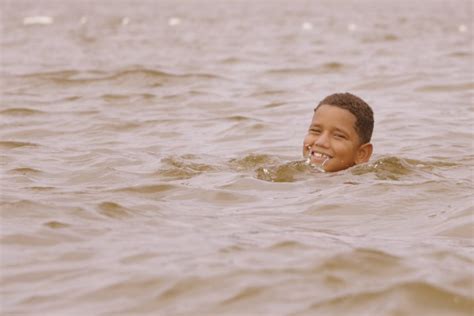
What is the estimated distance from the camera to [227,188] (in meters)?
7.57

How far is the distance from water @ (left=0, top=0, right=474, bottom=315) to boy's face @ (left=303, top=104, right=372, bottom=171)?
0.17 m

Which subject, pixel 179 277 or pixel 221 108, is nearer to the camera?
pixel 179 277

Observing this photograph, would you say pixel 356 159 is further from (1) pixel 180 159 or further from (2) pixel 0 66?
(2) pixel 0 66

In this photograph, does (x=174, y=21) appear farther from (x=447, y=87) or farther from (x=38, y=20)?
(x=447, y=87)

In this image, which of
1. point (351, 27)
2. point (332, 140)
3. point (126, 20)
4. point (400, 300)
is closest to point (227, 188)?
point (332, 140)

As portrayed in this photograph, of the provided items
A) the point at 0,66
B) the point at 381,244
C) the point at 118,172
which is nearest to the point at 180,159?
the point at 118,172

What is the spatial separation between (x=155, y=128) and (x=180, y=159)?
2093 millimetres

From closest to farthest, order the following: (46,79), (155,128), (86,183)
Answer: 1. (86,183)
2. (155,128)
3. (46,79)

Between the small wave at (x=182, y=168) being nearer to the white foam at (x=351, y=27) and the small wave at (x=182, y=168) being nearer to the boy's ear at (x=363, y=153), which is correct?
the boy's ear at (x=363, y=153)

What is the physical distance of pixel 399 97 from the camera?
12.9m

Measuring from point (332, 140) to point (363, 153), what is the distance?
397 millimetres

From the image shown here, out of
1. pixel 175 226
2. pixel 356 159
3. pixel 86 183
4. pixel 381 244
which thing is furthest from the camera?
pixel 356 159

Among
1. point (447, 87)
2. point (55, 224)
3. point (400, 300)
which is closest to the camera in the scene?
point (400, 300)

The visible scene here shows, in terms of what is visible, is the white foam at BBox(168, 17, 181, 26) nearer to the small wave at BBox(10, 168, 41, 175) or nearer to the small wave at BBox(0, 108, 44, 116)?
the small wave at BBox(0, 108, 44, 116)
